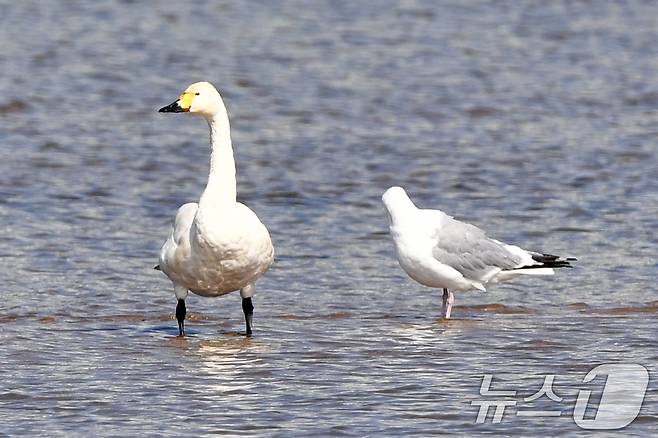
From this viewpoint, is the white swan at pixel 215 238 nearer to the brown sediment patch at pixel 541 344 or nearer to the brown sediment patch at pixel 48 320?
the brown sediment patch at pixel 48 320

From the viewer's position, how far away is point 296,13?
25.1 m

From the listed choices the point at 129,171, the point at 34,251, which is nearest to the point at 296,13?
the point at 129,171

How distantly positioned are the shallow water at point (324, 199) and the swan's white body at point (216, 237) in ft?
1.27

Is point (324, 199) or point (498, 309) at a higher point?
point (498, 309)

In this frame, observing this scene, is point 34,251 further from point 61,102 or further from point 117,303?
point 61,102

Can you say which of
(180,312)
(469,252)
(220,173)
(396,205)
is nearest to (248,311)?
(180,312)

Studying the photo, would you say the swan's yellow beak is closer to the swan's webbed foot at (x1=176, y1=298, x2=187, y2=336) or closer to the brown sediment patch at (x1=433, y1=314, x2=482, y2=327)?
the swan's webbed foot at (x1=176, y1=298, x2=187, y2=336)

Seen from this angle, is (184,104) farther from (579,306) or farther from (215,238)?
(579,306)

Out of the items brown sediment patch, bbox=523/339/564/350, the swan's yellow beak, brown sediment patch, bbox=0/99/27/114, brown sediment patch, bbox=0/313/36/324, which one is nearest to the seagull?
brown sediment patch, bbox=523/339/564/350

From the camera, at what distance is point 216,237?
8.95 metres

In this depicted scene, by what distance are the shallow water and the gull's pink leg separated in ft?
0.42

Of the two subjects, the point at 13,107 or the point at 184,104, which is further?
the point at 13,107

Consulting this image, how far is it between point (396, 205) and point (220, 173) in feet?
5.52

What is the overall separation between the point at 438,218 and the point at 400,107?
8.47 m
